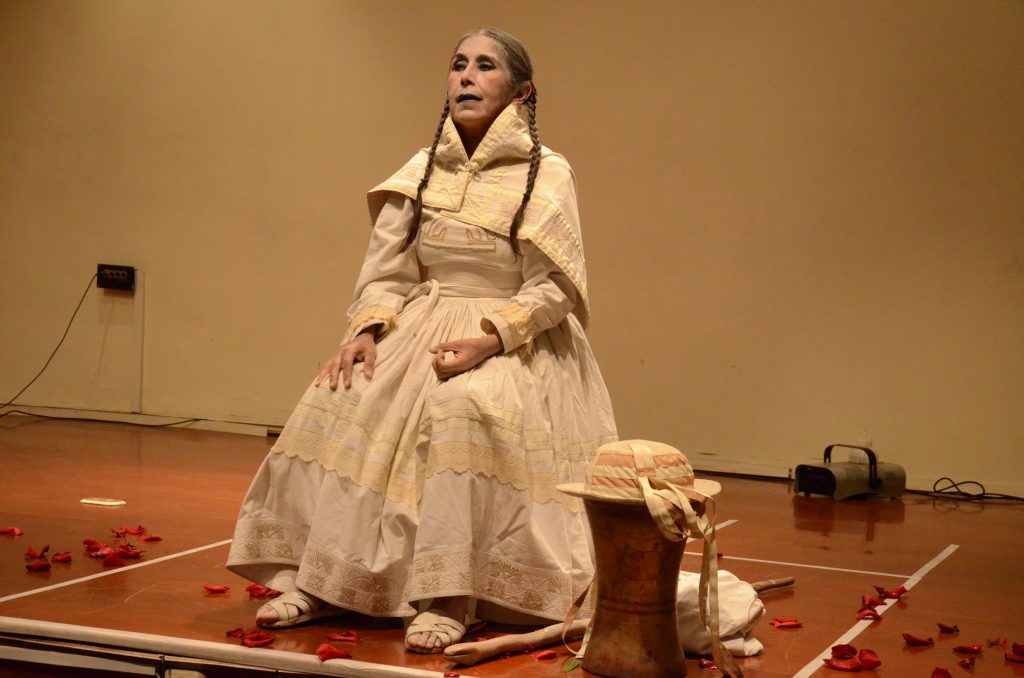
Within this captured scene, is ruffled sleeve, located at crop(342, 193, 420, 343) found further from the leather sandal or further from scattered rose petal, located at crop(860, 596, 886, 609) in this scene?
scattered rose petal, located at crop(860, 596, 886, 609)

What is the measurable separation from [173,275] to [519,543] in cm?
522

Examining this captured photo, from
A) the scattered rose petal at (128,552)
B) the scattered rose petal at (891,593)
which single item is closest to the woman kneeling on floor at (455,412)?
the scattered rose petal at (128,552)

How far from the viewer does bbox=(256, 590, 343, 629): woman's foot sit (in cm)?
264

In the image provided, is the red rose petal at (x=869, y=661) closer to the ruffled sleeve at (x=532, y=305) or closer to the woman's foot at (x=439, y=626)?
the woman's foot at (x=439, y=626)

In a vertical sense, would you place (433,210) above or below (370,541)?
above

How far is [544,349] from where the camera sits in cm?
302

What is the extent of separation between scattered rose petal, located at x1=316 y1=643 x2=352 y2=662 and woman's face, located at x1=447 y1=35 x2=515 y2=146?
54.4 inches

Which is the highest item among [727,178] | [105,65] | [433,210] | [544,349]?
[105,65]

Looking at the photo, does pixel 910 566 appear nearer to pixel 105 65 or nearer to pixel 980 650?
pixel 980 650

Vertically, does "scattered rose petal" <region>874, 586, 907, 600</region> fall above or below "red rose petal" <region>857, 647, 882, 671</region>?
below

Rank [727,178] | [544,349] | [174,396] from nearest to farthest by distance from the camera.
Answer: [544,349] → [727,178] → [174,396]

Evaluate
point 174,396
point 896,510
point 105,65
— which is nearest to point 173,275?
point 174,396

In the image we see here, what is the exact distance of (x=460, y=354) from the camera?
9.14 feet

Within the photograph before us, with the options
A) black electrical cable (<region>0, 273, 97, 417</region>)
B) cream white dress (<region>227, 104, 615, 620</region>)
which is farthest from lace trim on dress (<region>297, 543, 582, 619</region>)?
black electrical cable (<region>0, 273, 97, 417</region>)
